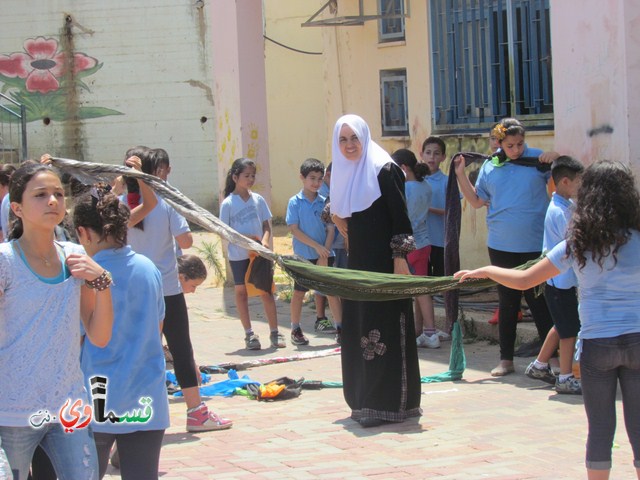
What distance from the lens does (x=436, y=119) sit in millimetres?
12078

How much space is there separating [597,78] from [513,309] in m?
2.06

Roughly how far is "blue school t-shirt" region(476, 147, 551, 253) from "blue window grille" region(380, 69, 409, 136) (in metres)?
4.63

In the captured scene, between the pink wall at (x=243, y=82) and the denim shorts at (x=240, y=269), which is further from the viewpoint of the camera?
the pink wall at (x=243, y=82)

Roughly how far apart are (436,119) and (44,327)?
A: 28.7ft

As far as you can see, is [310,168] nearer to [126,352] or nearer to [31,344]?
[126,352]

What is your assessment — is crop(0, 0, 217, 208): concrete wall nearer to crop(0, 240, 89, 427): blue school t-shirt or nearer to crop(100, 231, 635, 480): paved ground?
crop(100, 231, 635, 480): paved ground

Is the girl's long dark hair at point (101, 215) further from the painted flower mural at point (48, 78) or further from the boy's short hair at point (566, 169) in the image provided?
the painted flower mural at point (48, 78)

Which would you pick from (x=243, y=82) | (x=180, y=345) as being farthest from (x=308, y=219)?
(x=243, y=82)

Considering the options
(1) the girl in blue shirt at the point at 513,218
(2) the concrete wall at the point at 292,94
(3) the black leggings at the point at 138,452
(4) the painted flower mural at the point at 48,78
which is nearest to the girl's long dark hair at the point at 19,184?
(3) the black leggings at the point at 138,452

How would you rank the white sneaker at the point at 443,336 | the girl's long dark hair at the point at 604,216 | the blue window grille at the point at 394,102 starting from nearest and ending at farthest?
the girl's long dark hair at the point at 604,216 → the white sneaker at the point at 443,336 → the blue window grille at the point at 394,102

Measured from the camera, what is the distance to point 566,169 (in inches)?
281

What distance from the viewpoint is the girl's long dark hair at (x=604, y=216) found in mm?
4547

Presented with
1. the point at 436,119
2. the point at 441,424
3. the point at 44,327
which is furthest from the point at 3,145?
the point at 44,327

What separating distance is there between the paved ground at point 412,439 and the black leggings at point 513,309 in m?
0.29
